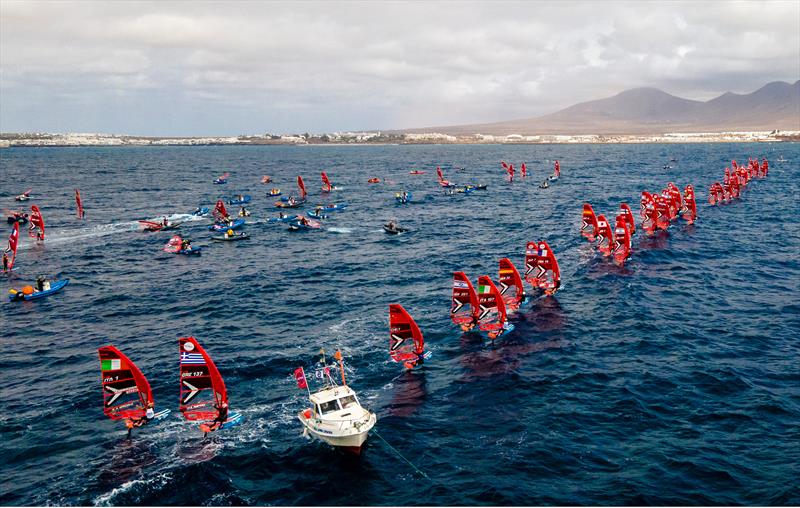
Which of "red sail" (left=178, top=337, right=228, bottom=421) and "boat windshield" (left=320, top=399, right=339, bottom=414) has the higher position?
"red sail" (left=178, top=337, right=228, bottom=421)

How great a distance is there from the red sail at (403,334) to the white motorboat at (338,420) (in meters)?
9.56

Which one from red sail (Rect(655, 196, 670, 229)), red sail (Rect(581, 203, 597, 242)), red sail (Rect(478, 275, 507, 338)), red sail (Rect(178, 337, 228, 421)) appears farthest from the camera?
red sail (Rect(655, 196, 670, 229))

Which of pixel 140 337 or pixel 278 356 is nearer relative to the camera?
pixel 278 356

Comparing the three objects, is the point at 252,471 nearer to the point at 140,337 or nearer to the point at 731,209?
the point at 140,337

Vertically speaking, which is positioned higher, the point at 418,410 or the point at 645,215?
the point at 645,215

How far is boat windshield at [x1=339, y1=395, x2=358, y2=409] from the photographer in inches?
1410

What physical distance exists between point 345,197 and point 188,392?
122033mm

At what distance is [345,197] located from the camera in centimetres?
15638

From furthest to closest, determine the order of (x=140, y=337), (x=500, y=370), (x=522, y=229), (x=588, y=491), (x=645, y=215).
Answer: (x=522, y=229) < (x=645, y=215) < (x=140, y=337) < (x=500, y=370) < (x=588, y=491)

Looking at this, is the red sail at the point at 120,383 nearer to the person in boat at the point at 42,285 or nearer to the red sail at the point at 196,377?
the red sail at the point at 196,377

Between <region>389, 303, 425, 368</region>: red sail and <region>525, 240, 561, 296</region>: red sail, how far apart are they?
2277cm

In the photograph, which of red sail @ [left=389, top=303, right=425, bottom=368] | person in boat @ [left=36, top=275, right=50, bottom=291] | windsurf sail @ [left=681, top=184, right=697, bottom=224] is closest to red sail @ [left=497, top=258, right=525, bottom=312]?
red sail @ [left=389, top=303, right=425, bottom=368]

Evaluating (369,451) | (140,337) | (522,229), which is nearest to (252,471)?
(369,451)

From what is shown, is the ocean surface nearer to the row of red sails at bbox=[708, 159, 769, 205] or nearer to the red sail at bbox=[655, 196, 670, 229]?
the red sail at bbox=[655, 196, 670, 229]
